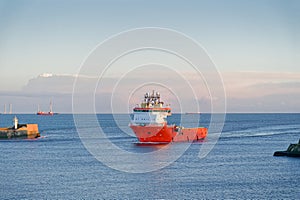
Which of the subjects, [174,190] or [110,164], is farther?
[110,164]

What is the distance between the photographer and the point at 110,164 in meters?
60.1

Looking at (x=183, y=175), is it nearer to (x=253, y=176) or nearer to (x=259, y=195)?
(x=253, y=176)

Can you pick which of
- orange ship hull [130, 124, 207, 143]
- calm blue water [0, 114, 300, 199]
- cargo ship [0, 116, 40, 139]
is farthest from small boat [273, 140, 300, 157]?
cargo ship [0, 116, 40, 139]

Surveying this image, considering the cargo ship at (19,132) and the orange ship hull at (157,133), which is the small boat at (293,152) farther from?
the cargo ship at (19,132)

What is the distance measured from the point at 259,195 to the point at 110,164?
74.5 feet

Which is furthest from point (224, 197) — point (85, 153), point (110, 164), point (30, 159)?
point (85, 153)

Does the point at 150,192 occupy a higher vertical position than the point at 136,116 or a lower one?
lower

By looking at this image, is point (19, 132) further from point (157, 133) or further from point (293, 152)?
point (293, 152)

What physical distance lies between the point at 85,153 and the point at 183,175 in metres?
25.9

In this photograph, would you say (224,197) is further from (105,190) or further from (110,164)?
(110,164)

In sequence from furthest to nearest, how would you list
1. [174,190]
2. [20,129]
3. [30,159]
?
[20,129]
[30,159]
[174,190]

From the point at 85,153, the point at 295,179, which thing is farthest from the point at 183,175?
the point at 85,153

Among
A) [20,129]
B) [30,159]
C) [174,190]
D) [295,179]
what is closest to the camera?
[174,190]

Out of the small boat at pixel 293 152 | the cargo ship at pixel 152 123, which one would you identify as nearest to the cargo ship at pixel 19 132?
the cargo ship at pixel 152 123
